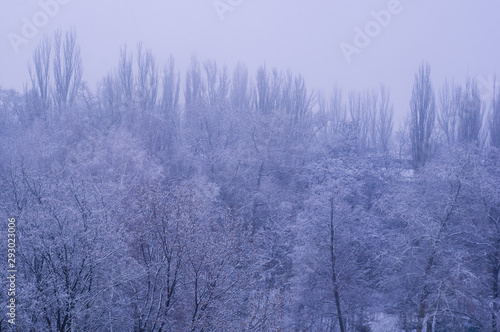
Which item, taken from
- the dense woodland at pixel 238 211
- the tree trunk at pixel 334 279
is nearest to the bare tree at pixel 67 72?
the dense woodland at pixel 238 211

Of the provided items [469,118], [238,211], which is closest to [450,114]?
[469,118]

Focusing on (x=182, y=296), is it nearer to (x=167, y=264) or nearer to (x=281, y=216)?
(x=167, y=264)

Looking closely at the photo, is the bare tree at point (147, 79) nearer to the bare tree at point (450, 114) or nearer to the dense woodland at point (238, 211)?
the dense woodland at point (238, 211)

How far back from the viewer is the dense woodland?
307 inches

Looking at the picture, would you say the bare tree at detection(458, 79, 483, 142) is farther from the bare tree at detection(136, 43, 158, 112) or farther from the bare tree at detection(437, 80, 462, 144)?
the bare tree at detection(136, 43, 158, 112)

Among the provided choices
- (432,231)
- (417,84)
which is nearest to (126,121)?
(432,231)

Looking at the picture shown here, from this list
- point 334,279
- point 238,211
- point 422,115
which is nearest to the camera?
point 334,279

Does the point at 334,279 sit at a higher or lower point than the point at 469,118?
lower

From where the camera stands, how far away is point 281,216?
54.7 feet

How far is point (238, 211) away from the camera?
1739 cm

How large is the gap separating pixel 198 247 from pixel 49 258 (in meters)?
2.83

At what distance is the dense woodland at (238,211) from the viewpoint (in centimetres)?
779

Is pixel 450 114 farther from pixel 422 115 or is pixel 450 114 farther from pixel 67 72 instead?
pixel 67 72

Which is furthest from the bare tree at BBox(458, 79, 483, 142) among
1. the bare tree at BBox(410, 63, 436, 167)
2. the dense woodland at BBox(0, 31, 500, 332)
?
the bare tree at BBox(410, 63, 436, 167)
